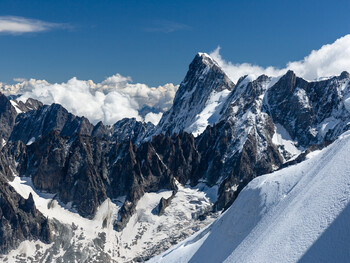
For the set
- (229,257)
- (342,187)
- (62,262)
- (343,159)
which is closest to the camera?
(342,187)

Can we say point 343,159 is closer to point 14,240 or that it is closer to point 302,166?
point 302,166

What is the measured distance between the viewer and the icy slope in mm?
43969

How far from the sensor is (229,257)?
6625cm

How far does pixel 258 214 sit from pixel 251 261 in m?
18.9

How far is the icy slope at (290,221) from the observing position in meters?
44.0

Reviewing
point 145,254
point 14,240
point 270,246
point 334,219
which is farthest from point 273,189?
point 14,240

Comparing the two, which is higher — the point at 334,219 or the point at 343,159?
the point at 343,159

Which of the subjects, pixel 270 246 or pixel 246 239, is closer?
pixel 270 246

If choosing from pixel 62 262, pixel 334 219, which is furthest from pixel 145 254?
pixel 334 219

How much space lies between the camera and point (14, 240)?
198 metres

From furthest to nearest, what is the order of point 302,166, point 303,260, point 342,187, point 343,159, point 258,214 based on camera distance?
point 302,166, point 258,214, point 343,159, point 342,187, point 303,260

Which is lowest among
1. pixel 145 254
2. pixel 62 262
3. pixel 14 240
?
pixel 145 254

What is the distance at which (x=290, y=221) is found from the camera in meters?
53.4

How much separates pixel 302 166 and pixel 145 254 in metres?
143
